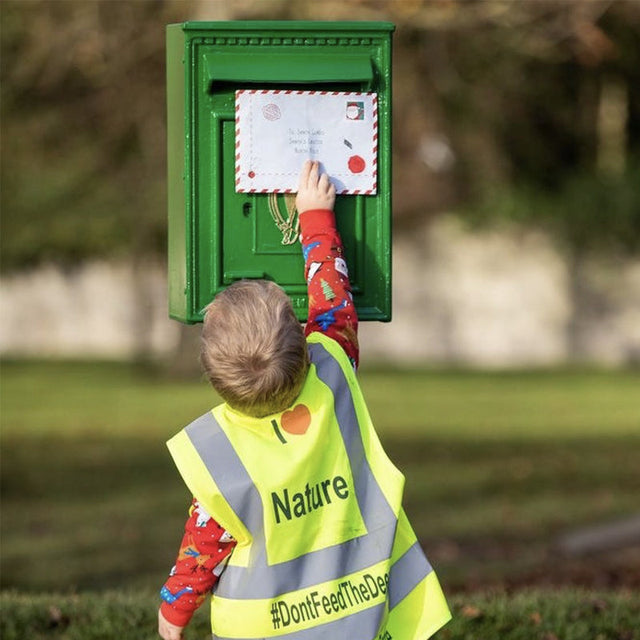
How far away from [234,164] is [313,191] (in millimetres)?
261

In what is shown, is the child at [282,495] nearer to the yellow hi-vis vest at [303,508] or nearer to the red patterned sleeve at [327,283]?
the yellow hi-vis vest at [303,508]

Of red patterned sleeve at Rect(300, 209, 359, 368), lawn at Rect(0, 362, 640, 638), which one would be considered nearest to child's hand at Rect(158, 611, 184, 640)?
red patterned sleeve at Rect(300, 209, 359, 368)

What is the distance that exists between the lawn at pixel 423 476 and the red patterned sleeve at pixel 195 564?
1973 mm

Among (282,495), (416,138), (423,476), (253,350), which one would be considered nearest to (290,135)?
(253,350)

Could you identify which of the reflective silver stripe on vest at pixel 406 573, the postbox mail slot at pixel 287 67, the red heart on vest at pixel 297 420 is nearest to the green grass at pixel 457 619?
the reflective silver stripe on vest at pixel 406 573

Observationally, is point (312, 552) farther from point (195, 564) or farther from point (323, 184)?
point (323, 184)

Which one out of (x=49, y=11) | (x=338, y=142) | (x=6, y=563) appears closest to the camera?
(x=338, y=142)

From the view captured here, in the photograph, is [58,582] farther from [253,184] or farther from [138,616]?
[253,184]

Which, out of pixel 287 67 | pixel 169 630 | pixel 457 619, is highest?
pixel 287 67

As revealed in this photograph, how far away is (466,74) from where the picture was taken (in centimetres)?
2300

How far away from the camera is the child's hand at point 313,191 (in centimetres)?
374

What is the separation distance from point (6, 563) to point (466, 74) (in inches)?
626

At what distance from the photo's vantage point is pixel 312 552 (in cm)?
332

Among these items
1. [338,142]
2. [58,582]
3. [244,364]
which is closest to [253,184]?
[338,142]
